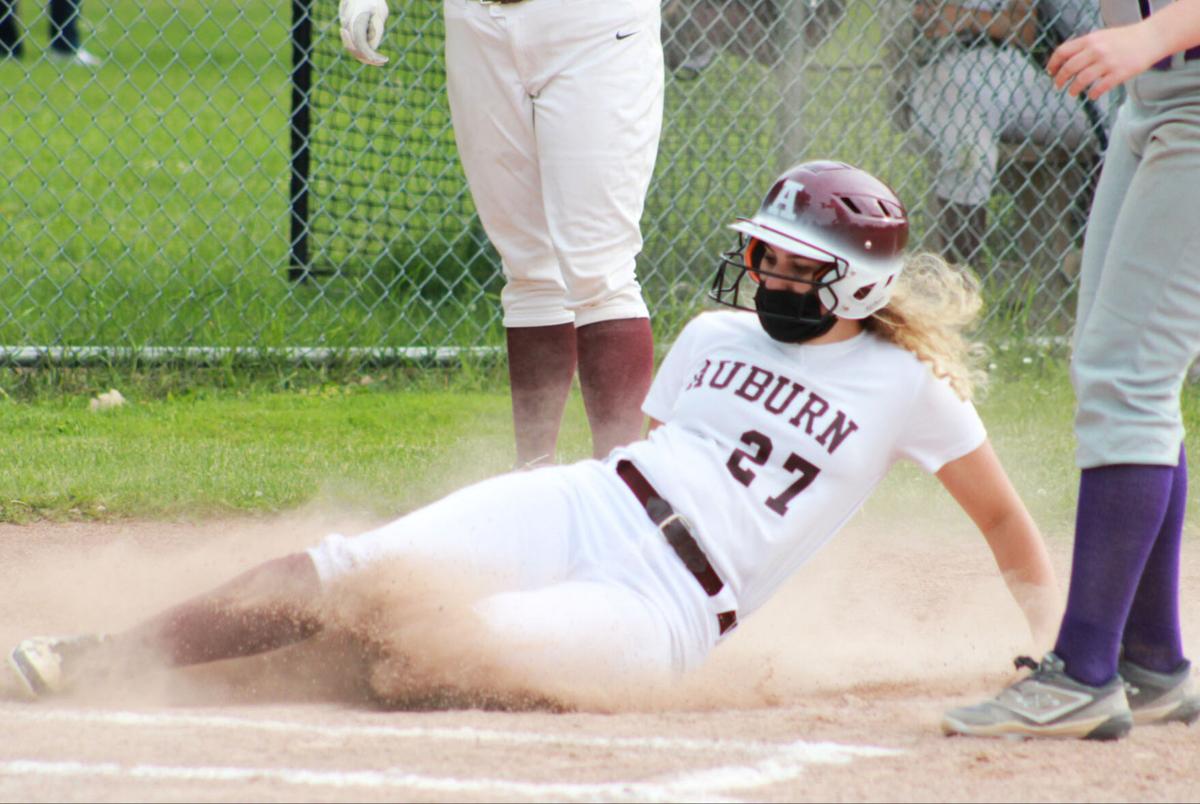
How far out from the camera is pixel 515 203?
4297 millimetres

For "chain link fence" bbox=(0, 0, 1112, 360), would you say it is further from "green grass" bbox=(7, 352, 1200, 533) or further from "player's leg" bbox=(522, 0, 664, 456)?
"player's leg" bbox=(522, 0, 664, 456)

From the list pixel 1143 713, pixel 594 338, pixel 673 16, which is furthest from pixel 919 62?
pixel 1143 713

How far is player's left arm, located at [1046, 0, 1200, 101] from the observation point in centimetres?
247

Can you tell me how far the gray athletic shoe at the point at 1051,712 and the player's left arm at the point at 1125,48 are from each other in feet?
3.28

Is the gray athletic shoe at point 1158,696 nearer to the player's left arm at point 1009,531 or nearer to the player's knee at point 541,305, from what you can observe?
the player's left arm at point 1009,531

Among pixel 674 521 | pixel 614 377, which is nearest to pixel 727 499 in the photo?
pixel 674 521

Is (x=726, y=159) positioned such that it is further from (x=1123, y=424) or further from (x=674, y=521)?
(x=1123, y=424)

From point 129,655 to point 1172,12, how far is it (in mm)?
2117

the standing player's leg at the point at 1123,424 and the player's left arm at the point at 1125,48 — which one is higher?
the player's left arm at the point at 1125,48

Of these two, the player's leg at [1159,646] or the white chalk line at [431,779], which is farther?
the player's leg at [1159,646]

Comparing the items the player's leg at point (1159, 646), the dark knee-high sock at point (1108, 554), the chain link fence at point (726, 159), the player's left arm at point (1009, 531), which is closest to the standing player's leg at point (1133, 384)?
the dark knee-high sock at point (1108, 554)

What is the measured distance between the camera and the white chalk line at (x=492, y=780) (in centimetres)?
232

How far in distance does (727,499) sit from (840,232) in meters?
0.57

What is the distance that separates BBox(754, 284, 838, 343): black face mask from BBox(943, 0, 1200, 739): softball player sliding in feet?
1.72
